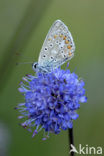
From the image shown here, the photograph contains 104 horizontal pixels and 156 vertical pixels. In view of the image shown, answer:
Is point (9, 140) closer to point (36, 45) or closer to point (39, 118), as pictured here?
point (39, 118)

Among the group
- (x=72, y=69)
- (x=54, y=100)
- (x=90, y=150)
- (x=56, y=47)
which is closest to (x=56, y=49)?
(x=56, y=47)

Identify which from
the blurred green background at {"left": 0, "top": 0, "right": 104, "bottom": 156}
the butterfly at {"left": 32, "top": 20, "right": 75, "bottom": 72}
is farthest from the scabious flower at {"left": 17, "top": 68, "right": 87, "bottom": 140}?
the blurred green background at {"left": 0, "top": 0, "right": 104, "bottom": 156}

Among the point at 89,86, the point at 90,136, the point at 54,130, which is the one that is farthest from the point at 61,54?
the point at 90,136

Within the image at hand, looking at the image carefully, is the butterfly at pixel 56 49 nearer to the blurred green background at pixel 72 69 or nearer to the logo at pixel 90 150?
the blurred green background at pixel 72 69

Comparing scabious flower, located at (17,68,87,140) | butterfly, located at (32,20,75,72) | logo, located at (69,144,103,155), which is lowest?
logo, located at (69,144,103,155)

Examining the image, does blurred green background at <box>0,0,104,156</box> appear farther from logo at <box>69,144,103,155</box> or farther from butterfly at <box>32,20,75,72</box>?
butterfly at <box>32,20,75,72</box>

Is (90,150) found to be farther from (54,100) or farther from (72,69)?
(72,69)
